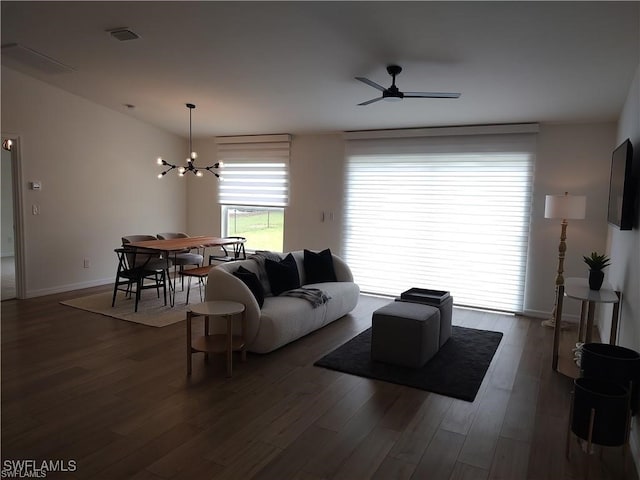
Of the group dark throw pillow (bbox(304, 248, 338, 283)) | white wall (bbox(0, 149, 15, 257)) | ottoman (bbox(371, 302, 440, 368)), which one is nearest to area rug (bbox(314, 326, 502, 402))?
ottoman (bbox(371, 302, 440, 368))

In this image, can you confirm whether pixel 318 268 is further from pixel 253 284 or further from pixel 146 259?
pixel 146 259

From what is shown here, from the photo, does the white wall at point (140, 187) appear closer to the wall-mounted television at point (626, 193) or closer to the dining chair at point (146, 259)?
the dining chair at point (146, 259)

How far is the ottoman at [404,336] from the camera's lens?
12.2ft

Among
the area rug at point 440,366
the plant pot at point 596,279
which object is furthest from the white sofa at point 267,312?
the plant pot at point 596,279

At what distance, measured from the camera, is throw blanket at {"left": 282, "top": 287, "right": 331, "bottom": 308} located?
14.8 ft

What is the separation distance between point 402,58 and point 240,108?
9.22ft

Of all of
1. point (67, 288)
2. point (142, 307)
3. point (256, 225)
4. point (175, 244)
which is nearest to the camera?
point (142, 307)

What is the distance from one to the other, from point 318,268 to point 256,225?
2695 mm

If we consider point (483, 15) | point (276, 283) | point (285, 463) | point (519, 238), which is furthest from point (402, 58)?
point (285, 463)

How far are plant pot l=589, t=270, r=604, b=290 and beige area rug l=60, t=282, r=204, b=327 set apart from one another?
4.12 metres

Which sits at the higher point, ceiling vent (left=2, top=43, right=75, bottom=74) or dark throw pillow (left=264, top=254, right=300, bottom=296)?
ceiling vent (left=2, top=43, right=75, bottom=74)

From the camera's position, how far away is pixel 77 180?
247 inches

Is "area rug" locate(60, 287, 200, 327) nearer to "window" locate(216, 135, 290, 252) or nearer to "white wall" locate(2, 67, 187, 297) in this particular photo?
"white wall" locate(2, 67, 187, 297)

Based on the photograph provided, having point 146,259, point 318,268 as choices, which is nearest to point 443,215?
point 318,268
